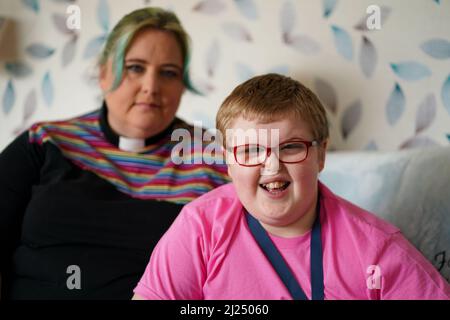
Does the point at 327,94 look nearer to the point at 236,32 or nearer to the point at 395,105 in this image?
the point at 395,105

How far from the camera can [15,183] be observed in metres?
1.46

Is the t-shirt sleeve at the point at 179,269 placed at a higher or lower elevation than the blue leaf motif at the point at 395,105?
lower

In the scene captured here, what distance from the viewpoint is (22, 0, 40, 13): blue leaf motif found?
5.86ft

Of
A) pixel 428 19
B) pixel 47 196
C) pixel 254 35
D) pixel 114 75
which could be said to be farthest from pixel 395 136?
pixel 47 196

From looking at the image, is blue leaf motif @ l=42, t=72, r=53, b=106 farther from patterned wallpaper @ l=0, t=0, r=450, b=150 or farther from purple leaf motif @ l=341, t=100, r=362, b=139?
purple leaf motif @ l=341, t=100, r=362, b=139

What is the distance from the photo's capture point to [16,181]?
1462 millimetres

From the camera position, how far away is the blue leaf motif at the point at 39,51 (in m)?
1.78

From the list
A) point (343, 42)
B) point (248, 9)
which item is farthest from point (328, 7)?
point (248, 9)

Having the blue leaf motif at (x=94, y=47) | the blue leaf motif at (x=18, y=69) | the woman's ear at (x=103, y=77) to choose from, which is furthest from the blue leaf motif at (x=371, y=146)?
the blue leaf motif at (x=18, y=69)

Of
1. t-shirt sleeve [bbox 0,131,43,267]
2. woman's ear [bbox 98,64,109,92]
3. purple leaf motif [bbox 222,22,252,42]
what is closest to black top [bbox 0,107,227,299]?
t-shirt sleeve [bbox 0,131,43,267]

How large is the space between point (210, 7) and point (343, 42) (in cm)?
42

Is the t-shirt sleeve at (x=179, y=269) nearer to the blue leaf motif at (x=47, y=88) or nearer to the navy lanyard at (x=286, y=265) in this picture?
the navy lanyard at (x=286, y=265)

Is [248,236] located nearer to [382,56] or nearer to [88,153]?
[88,153]

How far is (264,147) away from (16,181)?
2.62 ft
